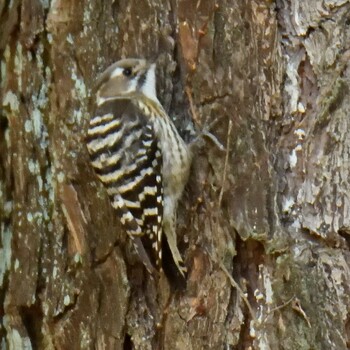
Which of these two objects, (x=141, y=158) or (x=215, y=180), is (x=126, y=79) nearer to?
(x=141, y=158)

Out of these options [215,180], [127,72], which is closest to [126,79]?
[127,72]

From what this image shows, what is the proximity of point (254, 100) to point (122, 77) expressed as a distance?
0.58 m

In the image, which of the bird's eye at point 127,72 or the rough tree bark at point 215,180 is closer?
the rough tree bark at point 215,180

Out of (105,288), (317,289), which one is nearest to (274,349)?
(317,289)

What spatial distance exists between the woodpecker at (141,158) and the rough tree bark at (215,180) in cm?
6

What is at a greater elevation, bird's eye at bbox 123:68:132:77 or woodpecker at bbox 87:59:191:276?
bird's eye at bbox 123:68:132:77

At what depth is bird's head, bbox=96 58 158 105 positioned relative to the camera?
360cm

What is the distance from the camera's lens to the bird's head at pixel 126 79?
11.8 feet

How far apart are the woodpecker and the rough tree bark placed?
0.06 m

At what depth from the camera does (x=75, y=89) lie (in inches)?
145

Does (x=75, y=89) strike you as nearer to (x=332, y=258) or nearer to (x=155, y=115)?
(x=155, y=115)

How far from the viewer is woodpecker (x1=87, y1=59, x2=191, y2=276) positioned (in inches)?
138

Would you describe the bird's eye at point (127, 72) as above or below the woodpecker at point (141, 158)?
above

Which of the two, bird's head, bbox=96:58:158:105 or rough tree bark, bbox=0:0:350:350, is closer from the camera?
rough tree bark, bbox=0:0:350:350
